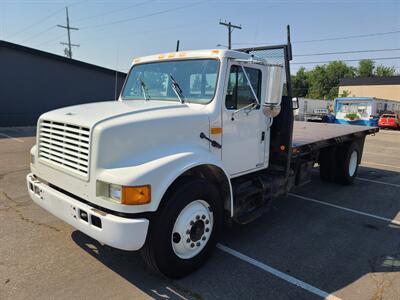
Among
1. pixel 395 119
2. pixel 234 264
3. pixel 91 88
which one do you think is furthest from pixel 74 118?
pixel 395 119

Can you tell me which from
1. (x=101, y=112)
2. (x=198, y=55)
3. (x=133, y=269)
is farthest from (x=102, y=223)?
(x=198, y=55)

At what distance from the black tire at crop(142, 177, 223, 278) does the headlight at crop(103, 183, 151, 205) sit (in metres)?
0.28

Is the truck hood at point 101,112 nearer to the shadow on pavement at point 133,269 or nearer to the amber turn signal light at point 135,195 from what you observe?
the amber turn signal light at point 135,195

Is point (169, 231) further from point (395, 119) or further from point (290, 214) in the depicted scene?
point (395, 119)

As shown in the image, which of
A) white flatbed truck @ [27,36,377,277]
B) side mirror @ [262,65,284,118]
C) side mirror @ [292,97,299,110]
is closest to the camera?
white flatbed truck @ [27,36,377,277]

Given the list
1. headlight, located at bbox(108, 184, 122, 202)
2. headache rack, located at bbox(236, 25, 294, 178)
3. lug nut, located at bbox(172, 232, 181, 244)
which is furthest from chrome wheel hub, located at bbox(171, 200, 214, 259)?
headache rack, located at bbox(236, 25, 294, 178)

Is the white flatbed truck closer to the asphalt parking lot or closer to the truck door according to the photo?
the truck door

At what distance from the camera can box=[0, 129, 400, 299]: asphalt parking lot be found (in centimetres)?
319

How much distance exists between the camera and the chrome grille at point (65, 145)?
309 centimetres

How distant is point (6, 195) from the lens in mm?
5953

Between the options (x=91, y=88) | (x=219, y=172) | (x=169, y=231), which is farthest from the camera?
(x=91, y=88)

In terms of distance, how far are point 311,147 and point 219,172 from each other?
2.63 m

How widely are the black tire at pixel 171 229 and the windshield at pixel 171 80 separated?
3.46 ft

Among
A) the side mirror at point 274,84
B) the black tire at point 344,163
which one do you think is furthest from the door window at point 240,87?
the black tire at point 344,163
